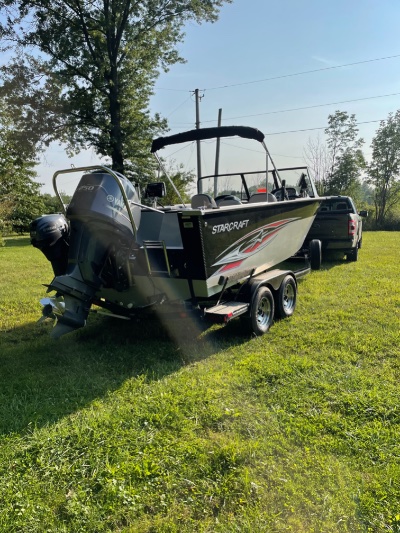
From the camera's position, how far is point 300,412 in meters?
3.11

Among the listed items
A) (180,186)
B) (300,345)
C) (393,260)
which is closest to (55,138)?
(180,186)

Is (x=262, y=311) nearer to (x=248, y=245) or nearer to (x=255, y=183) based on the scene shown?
(x=248, y=245)

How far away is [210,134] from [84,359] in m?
3.46

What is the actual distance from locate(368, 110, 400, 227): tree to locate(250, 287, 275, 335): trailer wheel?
24.9 meters

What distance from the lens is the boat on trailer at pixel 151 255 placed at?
3.93 metres

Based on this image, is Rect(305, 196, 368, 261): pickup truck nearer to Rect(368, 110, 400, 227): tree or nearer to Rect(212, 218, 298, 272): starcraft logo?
Rect(212, 218, 298, 272): starcraft logo

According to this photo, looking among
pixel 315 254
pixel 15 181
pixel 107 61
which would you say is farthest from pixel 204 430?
pixel 15 181

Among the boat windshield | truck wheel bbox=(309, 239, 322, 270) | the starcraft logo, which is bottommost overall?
truck wheel bbox=(309, 239, 322, 270)

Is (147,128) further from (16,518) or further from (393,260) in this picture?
(16,518)

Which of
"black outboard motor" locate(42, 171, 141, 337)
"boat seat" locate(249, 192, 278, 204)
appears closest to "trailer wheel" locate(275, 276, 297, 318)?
"boat seat" locate(249, 192, 278, 204)

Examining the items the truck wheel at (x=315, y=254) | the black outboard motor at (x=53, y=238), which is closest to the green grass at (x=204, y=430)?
the black outboard motor at (x=53, y=238)

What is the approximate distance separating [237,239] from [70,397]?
8.17ft

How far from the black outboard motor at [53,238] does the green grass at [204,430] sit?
3.65 feet

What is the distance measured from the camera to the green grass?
2.18 metres
